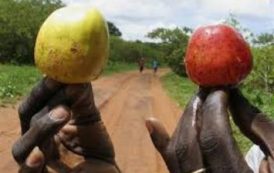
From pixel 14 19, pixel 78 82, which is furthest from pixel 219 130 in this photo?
pixel 14 19

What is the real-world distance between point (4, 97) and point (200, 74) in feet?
62.3

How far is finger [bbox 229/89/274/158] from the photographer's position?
4.91 feet

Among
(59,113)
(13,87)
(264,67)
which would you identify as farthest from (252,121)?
(264,67)

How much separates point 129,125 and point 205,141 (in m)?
14.9

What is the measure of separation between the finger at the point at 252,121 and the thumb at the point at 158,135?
0.18 metres

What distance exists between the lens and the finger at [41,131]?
1.50 meters

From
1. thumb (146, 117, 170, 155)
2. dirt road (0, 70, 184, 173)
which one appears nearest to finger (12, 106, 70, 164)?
thumb (146, 117, 170, 155)

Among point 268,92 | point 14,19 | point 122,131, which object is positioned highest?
point 122,131

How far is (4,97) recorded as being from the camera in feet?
66.0

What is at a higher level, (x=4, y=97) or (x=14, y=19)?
(x=4, y=97)

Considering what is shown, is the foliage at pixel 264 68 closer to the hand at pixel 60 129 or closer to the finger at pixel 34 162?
the hand at pixel 60 129

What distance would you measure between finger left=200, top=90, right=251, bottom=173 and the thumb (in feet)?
0.61

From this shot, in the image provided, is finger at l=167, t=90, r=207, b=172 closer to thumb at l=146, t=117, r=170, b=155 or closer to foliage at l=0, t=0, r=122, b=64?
thumb at l=146, t=117, r=170, b=155

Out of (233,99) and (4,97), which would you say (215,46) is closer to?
(233,99)
